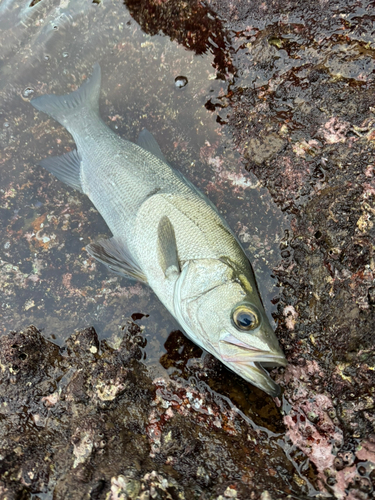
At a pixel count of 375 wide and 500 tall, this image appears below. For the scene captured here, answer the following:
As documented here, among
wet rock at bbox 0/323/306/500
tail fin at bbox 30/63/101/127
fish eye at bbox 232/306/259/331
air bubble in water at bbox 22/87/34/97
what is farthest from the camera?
air bubble in water at bbox 22/87/34/97

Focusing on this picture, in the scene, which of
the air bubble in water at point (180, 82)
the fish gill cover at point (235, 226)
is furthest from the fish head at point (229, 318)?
the air bubble in water at point (180, 82)

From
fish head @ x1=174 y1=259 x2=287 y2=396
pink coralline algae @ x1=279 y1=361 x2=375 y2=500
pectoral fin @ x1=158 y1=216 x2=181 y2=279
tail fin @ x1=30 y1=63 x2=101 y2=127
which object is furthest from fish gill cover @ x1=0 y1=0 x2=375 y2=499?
pectoral fin @ x1=158 y1=216 x2=181 y2=279

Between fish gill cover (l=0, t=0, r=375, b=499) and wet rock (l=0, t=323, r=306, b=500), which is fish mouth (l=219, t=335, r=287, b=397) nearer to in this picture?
fish gill cover (l=0, t=0, r=375, b=499)

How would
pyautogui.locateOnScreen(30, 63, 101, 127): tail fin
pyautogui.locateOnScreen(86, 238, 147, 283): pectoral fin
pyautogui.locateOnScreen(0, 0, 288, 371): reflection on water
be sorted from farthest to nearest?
pyautogui.locateOnScreen(30, 63, 101, 127): tail fin
pyautogui.locateOnScreen(0, 0, 288, 371): reflection on water
pyautogui.locateOnScreen(86, 238, 147, 283): pectoral fin

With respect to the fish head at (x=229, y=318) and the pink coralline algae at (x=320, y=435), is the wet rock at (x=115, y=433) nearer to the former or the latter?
the pink coralline algae at (x=320, y=435)

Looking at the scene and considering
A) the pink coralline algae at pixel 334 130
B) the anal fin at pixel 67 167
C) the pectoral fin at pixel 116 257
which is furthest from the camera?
the anal fin at pixel 67 167

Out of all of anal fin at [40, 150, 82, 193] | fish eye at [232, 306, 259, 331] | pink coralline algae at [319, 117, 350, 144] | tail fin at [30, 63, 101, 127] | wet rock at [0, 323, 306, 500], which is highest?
tail fin at [30, 63, 101, 127]
